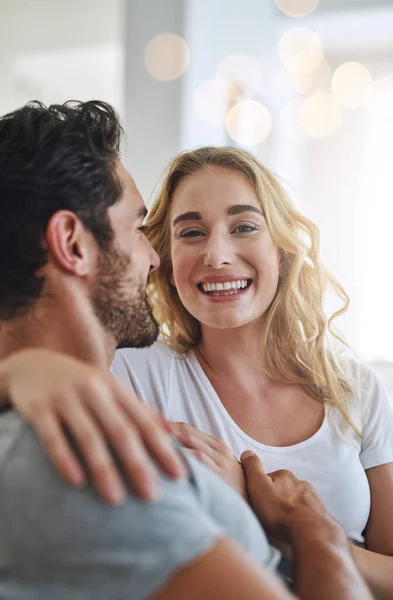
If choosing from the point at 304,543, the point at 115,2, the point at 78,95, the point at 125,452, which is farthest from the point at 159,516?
the point at 78,95

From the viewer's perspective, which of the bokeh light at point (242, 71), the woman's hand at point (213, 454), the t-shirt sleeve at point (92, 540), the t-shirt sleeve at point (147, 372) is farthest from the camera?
the bokeh light at point (242, 71)

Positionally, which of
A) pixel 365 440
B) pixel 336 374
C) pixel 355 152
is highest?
pixel 355 152

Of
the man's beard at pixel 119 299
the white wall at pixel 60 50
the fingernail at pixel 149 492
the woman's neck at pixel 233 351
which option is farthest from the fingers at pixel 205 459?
the white wall at pixel 60 50

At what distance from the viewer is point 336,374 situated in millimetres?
1724

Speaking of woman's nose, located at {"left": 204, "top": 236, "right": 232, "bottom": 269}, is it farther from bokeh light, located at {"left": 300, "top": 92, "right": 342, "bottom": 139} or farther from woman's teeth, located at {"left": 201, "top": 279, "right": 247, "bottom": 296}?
bokeh light, located at {"left": 300, "top": 92, "right": 342, "bottom": 139}

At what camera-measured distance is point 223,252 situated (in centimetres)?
163

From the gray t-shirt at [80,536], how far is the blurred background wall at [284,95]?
2083mm

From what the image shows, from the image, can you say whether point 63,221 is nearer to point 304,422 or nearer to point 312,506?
point 312,506

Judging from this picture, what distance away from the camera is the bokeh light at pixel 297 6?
2.91 m

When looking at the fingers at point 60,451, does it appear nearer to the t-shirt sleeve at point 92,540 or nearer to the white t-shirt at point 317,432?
the t-shirt sleeve at point 92,540

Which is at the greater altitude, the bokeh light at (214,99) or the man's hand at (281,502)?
the bokeh light at (214,99)

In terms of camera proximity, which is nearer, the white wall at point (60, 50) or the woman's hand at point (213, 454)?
the woman's hand at point (213, 454)

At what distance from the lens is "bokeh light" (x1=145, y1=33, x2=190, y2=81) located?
2.65m

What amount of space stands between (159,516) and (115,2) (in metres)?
3.04
